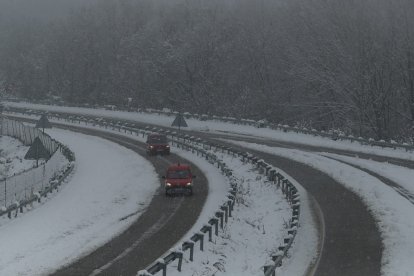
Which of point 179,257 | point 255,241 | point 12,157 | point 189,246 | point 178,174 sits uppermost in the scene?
point 178,174

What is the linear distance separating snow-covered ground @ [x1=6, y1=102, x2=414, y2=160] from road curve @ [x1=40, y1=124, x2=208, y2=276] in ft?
56.1

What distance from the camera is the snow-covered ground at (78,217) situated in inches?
802

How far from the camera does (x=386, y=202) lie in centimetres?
2750

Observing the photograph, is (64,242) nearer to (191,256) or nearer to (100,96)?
(191,256)

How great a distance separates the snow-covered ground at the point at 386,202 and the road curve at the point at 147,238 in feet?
24.8

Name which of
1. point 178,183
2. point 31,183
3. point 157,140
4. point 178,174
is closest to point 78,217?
point 178,183

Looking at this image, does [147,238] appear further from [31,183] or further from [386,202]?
[31,183]

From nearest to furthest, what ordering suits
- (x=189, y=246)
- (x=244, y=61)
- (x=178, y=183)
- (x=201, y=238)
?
1. (x=189, y=246)
2. (x=201, y=238)
3. (x=178, y=183)
4. (x=244, y=61)

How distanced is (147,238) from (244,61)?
2569 inches

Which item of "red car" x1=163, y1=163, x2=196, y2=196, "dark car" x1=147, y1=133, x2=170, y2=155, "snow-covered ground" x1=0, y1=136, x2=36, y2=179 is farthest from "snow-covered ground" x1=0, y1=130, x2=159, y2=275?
"snow-covered ground" x1=0, y1=136, x2=36, y2=179

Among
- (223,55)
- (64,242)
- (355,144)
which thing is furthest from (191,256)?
(223,55)

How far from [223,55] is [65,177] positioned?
55.0 meters

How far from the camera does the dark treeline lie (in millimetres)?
60719

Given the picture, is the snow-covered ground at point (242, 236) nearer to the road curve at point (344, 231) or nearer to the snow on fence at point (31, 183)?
the road curve at point (344, 231)
